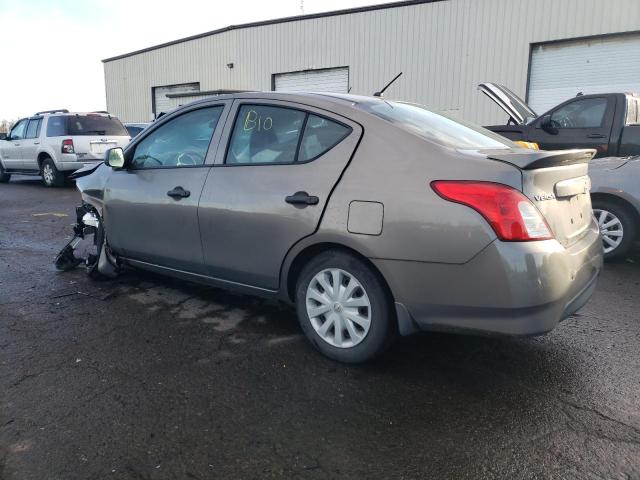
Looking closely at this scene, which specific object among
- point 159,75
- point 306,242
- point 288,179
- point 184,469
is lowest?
point 184,469

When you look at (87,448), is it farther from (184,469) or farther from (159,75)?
(159,75)

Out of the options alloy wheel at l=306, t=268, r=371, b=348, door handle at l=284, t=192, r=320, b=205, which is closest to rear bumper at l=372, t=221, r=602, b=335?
alloy wheel at l=306, t=268, r=371, b=348

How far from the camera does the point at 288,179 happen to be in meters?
3.19

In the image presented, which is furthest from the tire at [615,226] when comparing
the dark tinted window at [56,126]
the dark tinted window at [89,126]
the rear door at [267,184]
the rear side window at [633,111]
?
the dark tinted window at [56,126]

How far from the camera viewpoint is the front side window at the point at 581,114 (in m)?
7.98

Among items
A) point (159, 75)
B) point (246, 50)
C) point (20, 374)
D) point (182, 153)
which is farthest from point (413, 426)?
point (159, 75)

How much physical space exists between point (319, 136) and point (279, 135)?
1.10 ft

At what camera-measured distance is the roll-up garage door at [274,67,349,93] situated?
19.9 m

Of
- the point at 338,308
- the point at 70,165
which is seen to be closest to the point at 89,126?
the point at 70,165

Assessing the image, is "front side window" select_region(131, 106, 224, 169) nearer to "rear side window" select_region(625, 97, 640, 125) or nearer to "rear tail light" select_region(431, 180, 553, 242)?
"rear tail light" select_region(431, 180, 553, 242)

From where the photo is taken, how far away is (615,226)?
220 inches

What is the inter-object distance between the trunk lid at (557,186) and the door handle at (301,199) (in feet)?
3.25

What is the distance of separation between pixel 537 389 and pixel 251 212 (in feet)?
6.44

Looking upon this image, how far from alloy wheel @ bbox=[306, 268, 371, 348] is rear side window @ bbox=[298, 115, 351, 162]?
717mm
